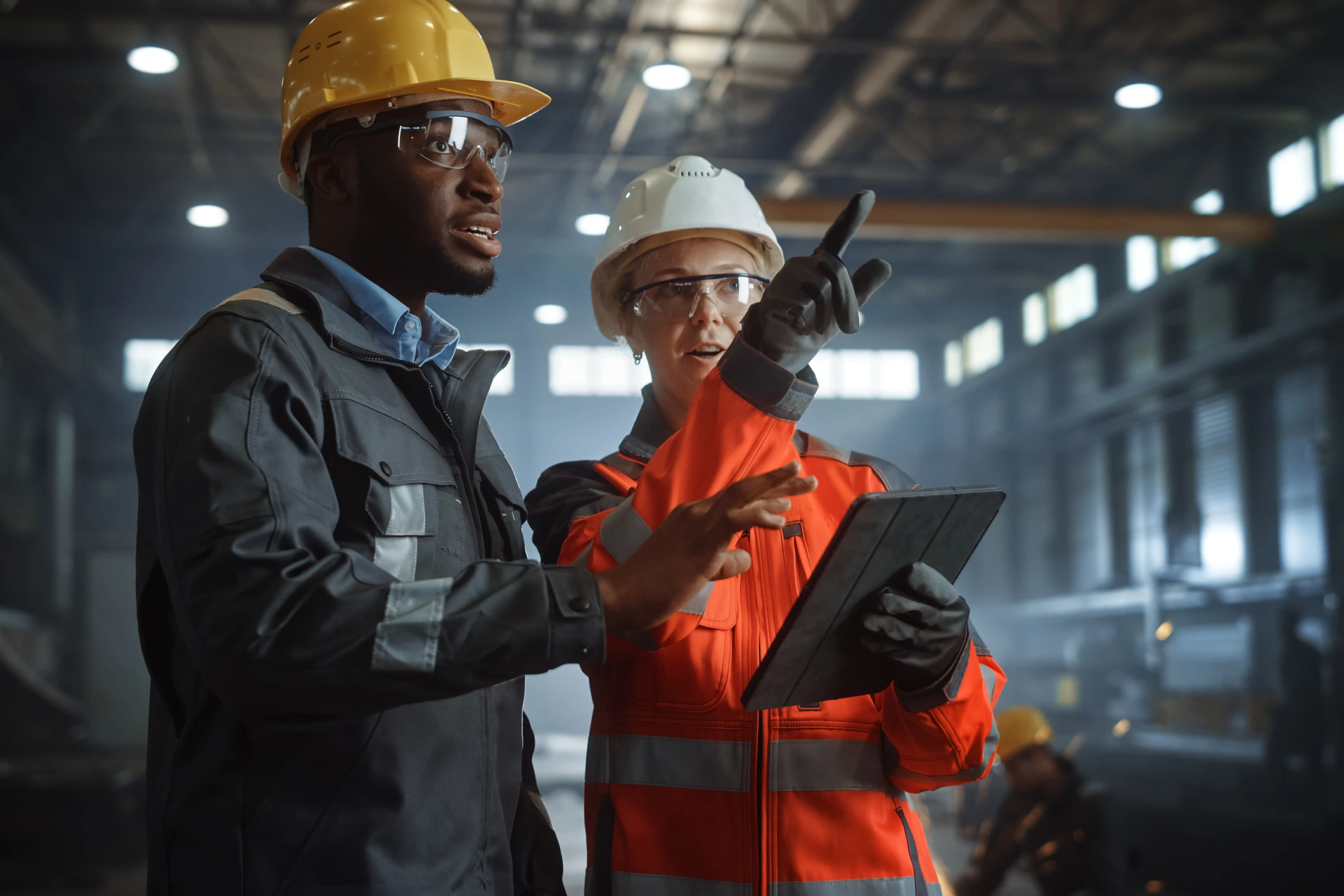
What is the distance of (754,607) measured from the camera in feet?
6.31

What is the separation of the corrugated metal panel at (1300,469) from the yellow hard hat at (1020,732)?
30.1 feet

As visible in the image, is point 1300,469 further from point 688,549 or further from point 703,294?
point 688,549

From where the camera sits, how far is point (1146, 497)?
61.1 feet

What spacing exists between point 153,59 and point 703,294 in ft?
35.0

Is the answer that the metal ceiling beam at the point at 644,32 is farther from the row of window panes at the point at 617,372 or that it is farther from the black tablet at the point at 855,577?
the black tablet at the point at 855,577

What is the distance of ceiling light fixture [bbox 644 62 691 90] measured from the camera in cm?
1059

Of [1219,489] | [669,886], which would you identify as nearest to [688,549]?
[669,886]

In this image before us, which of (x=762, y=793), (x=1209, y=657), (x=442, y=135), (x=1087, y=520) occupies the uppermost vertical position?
(x=1087, y=520)

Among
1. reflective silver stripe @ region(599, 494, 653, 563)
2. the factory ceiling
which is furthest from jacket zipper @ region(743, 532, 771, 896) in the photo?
the factory ceiling

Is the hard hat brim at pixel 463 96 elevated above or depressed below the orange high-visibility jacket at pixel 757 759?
above

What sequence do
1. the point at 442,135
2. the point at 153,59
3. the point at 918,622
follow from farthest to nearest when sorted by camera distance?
the point at 153,59 < the point at 442,135 < the point at 918,622

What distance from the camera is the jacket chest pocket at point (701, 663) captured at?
6.17 feet

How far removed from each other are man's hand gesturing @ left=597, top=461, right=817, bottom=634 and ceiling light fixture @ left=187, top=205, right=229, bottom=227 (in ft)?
52.7

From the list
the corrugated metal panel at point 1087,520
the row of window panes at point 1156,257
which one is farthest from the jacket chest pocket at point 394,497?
the corrugated metal panel at point 1087,520
